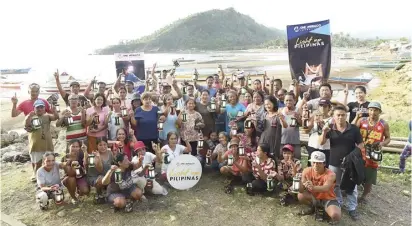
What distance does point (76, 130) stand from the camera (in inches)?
251

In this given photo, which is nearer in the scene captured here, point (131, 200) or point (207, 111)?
point (131, 200)

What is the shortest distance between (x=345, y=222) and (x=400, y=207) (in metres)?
1.47

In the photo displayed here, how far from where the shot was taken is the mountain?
351 ft

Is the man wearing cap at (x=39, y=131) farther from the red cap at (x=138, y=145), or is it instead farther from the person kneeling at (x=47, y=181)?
the red cap at (x=138, y=145)

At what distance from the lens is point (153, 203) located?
6145 mm

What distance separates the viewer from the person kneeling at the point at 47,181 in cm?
580

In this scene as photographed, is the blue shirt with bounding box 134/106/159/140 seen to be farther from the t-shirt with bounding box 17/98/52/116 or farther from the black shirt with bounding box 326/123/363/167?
the black shirt with bounding box 326/123/363/167

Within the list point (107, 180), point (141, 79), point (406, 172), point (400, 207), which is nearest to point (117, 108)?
point (107, 180)

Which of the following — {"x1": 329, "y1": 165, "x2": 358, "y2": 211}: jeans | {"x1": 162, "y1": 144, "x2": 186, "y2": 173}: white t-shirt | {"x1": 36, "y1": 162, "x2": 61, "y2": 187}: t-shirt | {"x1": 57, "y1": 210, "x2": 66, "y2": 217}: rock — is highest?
{"x1": 162, "y1": 144, "x2": 186, "y2": 173}: white t-shirt

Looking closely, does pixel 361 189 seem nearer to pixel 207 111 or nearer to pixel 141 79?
pixel 207 111

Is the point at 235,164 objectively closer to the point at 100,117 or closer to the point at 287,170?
the point at 287,170

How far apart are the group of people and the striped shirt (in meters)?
0.02

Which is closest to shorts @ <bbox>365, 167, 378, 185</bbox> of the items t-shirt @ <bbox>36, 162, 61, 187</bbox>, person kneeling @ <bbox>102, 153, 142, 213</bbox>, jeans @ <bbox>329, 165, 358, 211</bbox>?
jeans @ <bbox>329, 165, 358, 211</bbox>

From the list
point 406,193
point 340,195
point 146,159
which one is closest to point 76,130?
point 146,159
